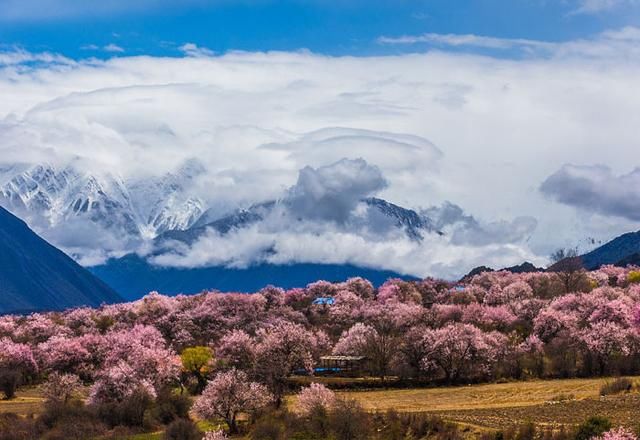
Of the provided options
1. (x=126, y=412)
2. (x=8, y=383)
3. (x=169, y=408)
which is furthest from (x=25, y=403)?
(x=169, y=408)

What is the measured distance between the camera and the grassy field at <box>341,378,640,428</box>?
51156mm

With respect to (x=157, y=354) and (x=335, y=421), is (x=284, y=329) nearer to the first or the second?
(x=157, y=354)

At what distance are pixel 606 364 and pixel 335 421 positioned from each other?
A: 35.1m

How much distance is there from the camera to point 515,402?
2446 inches

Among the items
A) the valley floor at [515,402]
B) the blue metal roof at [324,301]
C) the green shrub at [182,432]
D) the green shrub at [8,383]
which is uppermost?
the blue metal roof at [324,301]

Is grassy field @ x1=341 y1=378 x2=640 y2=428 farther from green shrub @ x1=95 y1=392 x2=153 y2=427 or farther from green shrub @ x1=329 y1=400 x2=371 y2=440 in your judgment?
green shrub @ x1=95 y1=392 x2=153 y2=427

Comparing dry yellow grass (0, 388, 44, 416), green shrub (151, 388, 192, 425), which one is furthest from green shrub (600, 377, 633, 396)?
dry yellow grass (0, 388, 44, 416)

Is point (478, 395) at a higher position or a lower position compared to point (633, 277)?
lower

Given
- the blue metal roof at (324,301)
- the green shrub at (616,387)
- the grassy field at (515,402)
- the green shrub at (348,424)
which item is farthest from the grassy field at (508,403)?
the blue metal roof at (324,301)

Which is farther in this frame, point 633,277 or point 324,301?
point 324,301

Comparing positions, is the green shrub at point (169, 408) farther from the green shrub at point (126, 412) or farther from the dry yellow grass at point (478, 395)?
the dry yellow grass at point (478, 395)

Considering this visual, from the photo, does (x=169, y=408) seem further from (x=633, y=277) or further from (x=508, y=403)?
(x=633, y=277)

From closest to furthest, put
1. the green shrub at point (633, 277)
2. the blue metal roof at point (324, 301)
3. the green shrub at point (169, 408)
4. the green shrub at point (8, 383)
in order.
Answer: the green shrub at point (169, 408) → the green shrub at point (8, 383) → the green shrub at point (633, 277) → the blue metal roof at point (324, 301)

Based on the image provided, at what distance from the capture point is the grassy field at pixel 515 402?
168 ft
